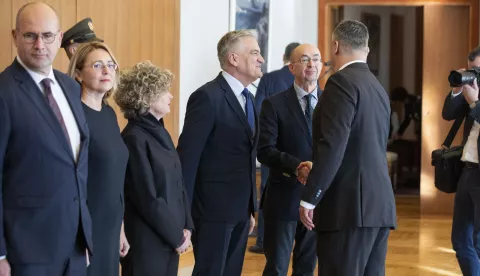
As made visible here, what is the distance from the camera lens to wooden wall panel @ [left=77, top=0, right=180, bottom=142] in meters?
5.79

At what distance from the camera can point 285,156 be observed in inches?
191

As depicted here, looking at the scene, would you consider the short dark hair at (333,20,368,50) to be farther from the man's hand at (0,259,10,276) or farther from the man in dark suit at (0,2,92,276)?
the man's hand at (0,259,10,276)

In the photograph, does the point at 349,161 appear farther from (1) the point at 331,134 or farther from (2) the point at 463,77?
Answer: (2) the point at 463,77

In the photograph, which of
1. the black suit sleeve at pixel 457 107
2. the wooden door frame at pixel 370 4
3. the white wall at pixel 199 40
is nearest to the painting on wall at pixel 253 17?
the white wall at pixel 199 40

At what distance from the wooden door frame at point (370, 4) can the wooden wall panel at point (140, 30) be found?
12.0ft

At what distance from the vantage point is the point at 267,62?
10.0 metres

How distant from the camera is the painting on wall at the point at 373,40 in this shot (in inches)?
602

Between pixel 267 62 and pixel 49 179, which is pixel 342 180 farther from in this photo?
pixel 267 62

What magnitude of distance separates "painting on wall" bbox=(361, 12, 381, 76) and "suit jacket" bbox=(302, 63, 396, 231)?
446 inches

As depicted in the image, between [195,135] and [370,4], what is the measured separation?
6775 mm

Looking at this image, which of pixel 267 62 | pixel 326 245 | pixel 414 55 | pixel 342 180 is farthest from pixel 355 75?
pixel 414 55

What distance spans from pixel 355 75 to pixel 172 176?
3.23 ft

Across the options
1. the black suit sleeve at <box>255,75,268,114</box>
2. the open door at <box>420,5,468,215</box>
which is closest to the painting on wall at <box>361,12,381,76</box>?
the open door at <box>420,5,468,215</box>

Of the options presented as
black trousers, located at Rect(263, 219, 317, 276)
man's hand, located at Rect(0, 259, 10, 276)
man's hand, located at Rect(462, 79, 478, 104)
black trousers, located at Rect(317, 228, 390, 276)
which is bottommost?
black trousers, located at Rect(263, 219, 317, 276)
